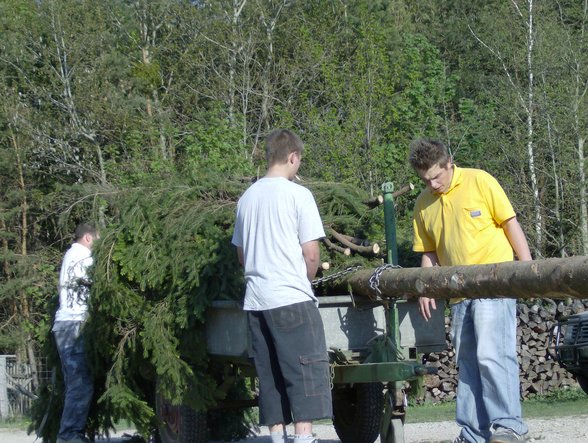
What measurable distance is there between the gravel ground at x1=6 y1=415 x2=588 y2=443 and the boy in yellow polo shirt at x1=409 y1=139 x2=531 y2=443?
257 cm

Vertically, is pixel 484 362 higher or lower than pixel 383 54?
lower

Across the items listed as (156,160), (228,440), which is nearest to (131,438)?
(228,440)

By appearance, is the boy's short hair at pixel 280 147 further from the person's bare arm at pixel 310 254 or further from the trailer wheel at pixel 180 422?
the trailer wheel at pixel 180 422

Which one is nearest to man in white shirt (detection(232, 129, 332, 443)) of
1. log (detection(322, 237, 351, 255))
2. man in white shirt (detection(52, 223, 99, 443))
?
log (detection(322, 237, 351, 255))

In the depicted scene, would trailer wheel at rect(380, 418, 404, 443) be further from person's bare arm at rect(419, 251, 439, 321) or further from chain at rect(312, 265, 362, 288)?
chain at rect(312, 265, 362, 288)

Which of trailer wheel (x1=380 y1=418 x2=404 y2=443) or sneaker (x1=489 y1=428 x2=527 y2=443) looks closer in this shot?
sneaker (x1=489 y1=428 x2=527 y2=443)

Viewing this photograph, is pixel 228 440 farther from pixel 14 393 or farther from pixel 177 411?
pixel 14 393

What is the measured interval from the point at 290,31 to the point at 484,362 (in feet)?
75.0

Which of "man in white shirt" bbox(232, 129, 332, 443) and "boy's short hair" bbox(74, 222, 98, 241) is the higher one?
"boy's short hair" bbox(74, 222, 98, 241)

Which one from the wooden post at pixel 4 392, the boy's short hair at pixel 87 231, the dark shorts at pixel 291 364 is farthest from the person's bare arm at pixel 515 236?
the wooden post at pixel 4 392

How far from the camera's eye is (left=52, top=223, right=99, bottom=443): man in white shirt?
8.21m

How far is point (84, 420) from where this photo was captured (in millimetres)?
8391

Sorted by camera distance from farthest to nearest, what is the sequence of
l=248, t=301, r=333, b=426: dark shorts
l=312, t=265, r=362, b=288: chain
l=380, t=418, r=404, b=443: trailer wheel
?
l=312, t=265, r=362, b=288: chain, l=380, t=418, r=404, b=443: trailer wheel, l=248, t=301, r=333, b=426: dark shorts

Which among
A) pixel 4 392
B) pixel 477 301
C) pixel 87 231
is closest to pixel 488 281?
pixel 477 301
